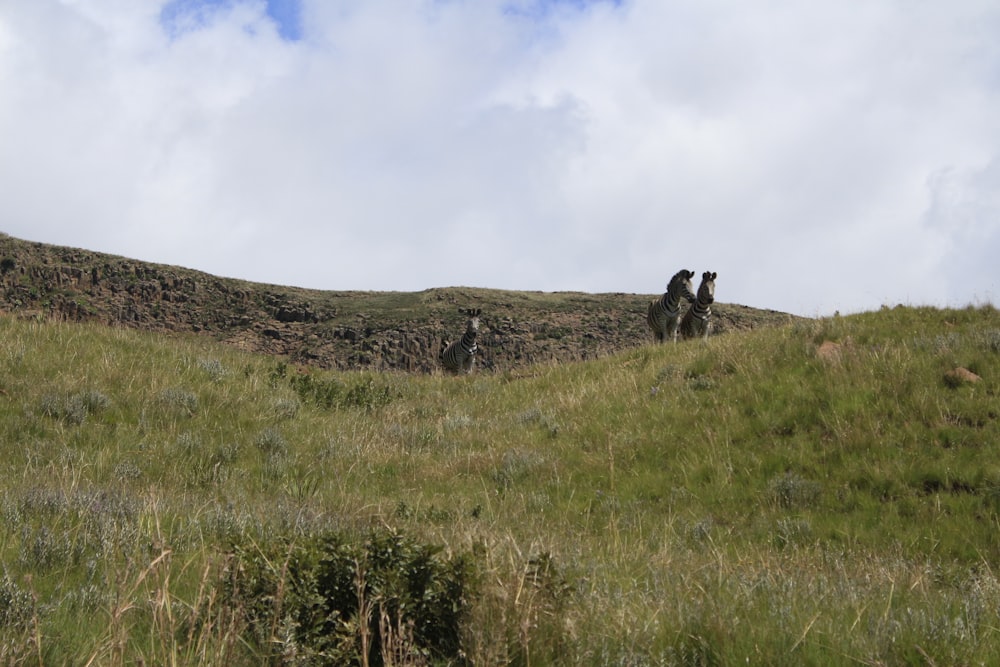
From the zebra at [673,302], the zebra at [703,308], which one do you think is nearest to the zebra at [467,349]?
the zebra at [673,302]

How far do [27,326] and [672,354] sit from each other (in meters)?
11.6

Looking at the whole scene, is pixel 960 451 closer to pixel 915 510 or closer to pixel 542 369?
pixel 915 510

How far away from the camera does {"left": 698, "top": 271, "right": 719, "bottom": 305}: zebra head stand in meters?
21.5

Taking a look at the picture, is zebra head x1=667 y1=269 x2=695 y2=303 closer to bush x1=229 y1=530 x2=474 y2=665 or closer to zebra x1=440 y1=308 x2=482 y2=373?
zebra x1=440 y1=308 x2=482 y2=373

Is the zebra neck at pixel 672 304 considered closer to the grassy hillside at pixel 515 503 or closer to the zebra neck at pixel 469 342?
the grassy hillside at pixel 515 503

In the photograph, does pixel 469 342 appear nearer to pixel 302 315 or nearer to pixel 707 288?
pixel 707 288

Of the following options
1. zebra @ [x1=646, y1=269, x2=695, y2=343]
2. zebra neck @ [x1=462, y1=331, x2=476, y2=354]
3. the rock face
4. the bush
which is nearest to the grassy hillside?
the bush

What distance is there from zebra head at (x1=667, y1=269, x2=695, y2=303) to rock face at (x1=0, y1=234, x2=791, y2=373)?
15390 mm

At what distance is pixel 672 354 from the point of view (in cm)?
1532

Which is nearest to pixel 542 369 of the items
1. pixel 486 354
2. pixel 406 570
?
pixel 406 570

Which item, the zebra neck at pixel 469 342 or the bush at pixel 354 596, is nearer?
the bush at pixel 354 596

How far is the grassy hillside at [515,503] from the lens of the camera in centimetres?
370

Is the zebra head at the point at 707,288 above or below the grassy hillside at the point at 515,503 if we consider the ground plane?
above

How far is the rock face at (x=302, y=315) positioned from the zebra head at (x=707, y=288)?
15.5 meters
